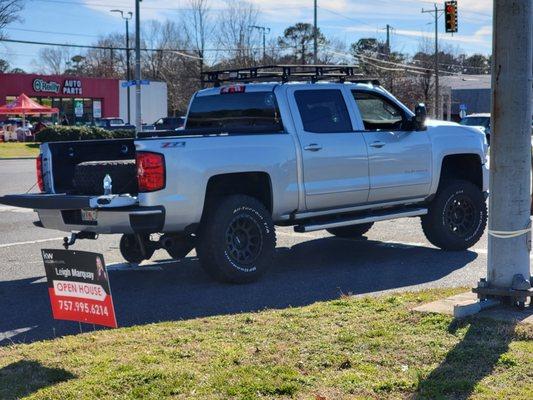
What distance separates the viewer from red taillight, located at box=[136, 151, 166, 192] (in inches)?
301

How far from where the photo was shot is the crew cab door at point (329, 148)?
8.91m

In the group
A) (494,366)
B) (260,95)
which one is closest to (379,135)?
(260,95)

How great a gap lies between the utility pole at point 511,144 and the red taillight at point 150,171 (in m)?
2.99

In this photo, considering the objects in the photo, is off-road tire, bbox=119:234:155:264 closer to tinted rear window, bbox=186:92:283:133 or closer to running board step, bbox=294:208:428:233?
tinted rear window, bbox=186:92:283:133

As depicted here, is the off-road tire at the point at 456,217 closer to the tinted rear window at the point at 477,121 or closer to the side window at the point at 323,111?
the side window at the point at 323,111

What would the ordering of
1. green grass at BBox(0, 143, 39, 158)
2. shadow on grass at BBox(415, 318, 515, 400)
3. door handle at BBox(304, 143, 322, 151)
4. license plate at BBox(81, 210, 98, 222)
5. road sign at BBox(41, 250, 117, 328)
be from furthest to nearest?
1. green grass at BBox(0, 143, 39, 158)
2. door handle at BBox(304, 143, 322, 151)
3. license plate at BBox(81, 210, 98, 222)
4. road sign at BBox(41, 250, 117, 328)
5. shadow on grass at BBox(415, 318, 515, 400)

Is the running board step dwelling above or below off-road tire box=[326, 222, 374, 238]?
above

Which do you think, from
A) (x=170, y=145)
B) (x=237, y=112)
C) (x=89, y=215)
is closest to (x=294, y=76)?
(x=237, y=112)

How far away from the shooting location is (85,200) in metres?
7.62

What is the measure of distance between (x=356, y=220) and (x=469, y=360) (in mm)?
4394

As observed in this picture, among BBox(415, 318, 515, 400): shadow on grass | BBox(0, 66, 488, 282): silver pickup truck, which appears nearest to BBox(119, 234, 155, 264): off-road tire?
BBox(0, 66, 488, 282): silver pickup truck

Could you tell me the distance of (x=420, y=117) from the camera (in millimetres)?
9727

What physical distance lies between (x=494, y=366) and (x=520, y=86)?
2.33 m

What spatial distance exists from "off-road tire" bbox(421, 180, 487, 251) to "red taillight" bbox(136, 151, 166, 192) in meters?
3.88
